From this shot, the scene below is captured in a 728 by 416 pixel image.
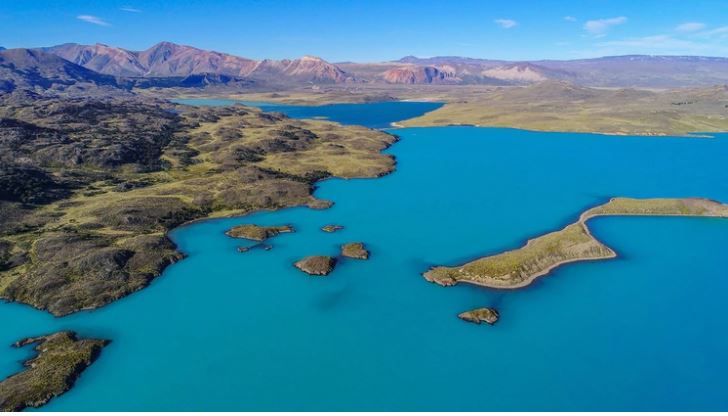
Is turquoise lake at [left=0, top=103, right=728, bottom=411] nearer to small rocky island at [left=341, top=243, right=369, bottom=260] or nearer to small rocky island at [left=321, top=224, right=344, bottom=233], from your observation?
small rocky island at [left=321, top=224, right=344, bottom=233]

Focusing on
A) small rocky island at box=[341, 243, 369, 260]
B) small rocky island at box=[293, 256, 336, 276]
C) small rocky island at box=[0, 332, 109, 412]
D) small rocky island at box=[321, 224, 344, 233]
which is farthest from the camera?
small rocky island at box=[321, 224, 344, 233]

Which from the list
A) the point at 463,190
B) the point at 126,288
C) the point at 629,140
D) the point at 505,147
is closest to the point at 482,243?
the point at 463,190

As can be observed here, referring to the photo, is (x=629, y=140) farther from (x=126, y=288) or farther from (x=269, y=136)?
(x=126, y=288)

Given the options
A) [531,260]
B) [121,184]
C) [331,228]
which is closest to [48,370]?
[331,228]

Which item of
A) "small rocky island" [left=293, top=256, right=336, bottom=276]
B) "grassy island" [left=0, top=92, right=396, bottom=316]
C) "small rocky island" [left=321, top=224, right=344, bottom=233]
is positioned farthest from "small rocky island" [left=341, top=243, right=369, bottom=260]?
"grassy island" [left=0, top=92, right=396, bottom=316]

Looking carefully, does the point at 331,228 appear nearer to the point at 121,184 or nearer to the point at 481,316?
the point at 481,316

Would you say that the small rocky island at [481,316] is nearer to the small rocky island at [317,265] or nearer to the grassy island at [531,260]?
the grassy island at [531,260]

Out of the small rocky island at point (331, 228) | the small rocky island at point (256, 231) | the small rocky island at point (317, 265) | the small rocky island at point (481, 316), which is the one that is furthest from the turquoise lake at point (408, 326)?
the small rocky island at point (256, 231)
